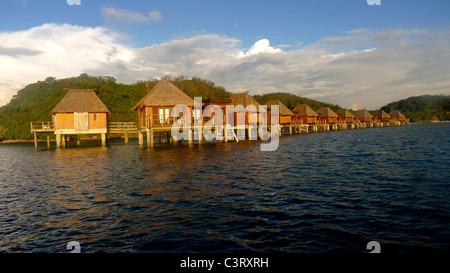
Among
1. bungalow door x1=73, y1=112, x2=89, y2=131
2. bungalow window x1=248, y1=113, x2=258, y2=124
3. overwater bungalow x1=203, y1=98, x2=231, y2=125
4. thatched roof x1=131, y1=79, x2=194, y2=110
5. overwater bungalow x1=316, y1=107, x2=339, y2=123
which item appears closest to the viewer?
thatched roof x1=131, y1=79, x2=194, y2=110

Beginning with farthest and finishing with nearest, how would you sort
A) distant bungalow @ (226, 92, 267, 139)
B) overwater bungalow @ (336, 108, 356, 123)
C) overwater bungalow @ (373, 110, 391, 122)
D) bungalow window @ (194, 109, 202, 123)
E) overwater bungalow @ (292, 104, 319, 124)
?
1. overwater bungalow @ (373, 110, 391, 122)
2. overwater bungalow @ (336, 108, 356, 123)
3. overwater bungalow @ (292, 104, 319, 124)
4. distant bungalow @ (226, 92, 267, 139)
5. bungalow window @ (194, 109, 202, 123)

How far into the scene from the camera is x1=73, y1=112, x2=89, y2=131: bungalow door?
36156 millimetres

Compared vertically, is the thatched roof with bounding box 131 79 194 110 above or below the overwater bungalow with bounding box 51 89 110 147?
above

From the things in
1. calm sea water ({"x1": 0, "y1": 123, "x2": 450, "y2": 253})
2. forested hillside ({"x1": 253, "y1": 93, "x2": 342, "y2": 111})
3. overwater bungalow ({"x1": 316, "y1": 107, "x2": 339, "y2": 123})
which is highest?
forested hillside ({"x1": 253, "y1": 93, "x2": 342, "y2": 111})

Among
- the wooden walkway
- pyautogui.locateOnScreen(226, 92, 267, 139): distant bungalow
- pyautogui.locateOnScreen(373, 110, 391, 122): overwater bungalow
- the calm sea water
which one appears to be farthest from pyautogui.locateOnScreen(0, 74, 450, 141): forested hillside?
pyautogui.locateOnScreen(373, 110, 391, 122): overwater bungalow

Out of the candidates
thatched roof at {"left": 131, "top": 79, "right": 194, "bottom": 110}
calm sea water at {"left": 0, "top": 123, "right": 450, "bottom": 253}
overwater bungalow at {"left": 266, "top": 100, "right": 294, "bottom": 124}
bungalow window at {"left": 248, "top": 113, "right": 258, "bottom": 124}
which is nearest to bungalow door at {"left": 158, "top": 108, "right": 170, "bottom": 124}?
thatched roof at {"left": 131, "top": 79, "right": 194, "bottom": 110}

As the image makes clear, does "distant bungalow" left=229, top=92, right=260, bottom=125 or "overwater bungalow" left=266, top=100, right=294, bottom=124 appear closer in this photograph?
"distant bungalow" left=229, top=92, right=260, bottom=125

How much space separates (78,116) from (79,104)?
1663mm

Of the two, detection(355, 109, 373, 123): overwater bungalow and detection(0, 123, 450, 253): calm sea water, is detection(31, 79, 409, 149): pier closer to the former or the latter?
detection(0, 123, 450, 253): calm sea water

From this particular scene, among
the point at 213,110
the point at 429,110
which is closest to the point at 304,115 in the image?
the point at 213,110
